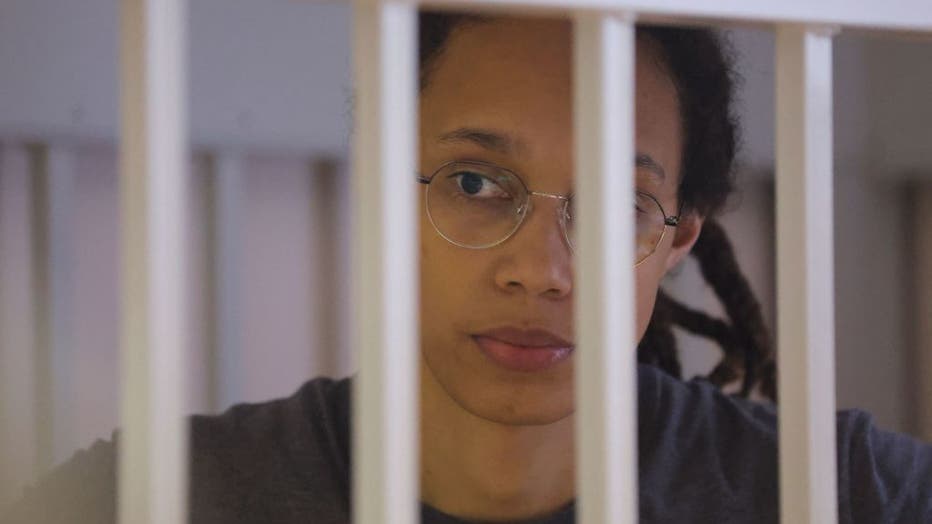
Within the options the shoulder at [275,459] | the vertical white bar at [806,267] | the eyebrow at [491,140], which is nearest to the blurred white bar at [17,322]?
the shoulder at [275,459]

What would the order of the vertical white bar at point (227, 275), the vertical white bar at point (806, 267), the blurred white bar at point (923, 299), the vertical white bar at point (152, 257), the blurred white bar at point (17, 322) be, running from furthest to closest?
the blurred white bar at point (923, 299)
the vertical white bar at point (227, 275)
the blurred white bar at point (17, 322)
the vertical white bar at point (806, 267)
the vertical white bar at point (152, 257)

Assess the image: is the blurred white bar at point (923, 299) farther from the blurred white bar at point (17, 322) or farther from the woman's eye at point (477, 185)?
the blurred white bar at point (17, 322)

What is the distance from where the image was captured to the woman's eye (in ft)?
2.83

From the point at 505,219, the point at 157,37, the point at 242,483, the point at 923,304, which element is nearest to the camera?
the point at 157,37

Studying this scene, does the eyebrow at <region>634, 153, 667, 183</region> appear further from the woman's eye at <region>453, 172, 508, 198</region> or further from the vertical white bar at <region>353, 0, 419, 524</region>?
the vertical white bar at <region>353, 0, 419, 524</region>

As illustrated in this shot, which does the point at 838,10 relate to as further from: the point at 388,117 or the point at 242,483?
the point at 242,483

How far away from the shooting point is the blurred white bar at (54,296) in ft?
4.22

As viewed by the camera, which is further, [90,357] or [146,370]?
[90,357]

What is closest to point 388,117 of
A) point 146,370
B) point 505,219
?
point 146,370

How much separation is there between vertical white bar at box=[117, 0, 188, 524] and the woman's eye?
1.29ft

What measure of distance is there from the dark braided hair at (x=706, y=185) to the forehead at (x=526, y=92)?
21 millimetres

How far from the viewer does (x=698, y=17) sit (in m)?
0.55

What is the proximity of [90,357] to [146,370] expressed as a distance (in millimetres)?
929

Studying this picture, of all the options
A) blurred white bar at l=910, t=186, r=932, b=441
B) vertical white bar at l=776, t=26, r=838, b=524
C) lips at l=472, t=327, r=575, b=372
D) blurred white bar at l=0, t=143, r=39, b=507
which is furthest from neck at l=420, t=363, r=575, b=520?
blurred white bar at l=910, t=186, r=932, b=441
